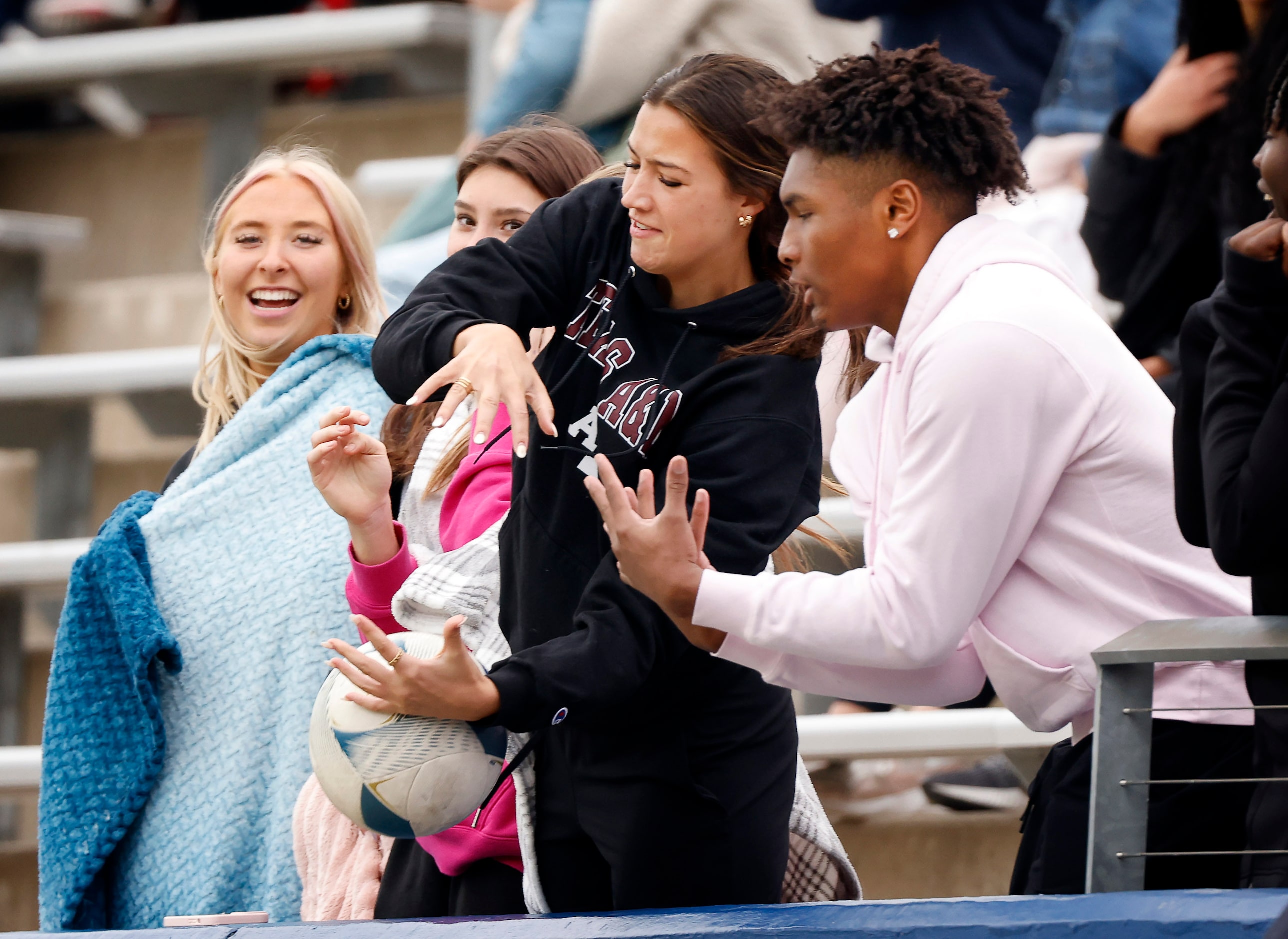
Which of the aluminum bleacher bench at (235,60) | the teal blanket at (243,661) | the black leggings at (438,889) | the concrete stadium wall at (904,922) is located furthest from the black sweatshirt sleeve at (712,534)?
the aluminum bleacher bench at (235,60)

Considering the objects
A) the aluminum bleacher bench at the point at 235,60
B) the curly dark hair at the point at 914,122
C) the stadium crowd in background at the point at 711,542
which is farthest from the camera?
the aluminum bleacher bench at the point at 235,60

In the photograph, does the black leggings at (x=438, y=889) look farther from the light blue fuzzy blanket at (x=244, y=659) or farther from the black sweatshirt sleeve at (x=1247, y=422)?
the black sweatshirt sleeve at (x=1247, y=422)

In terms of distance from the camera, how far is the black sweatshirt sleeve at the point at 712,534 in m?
1.87

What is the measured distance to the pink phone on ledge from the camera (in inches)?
82.4

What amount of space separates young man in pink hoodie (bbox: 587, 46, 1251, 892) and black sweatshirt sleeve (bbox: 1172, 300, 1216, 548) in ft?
0.11

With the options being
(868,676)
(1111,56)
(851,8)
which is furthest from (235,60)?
(868,676)

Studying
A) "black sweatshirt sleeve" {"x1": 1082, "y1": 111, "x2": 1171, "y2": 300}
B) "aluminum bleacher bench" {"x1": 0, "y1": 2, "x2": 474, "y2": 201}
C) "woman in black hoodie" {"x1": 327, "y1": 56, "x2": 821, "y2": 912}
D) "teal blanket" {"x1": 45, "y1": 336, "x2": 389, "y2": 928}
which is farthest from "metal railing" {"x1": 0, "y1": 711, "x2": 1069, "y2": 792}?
"aluminum bleacher bench" {"x1": 0, "y1": 2, "x2": 474, "y2": 201}

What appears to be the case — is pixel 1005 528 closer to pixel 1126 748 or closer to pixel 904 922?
pixel 1126 748

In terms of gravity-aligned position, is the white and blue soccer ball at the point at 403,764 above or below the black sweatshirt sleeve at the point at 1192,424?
below

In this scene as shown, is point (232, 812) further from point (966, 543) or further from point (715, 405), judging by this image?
point (966, 543)

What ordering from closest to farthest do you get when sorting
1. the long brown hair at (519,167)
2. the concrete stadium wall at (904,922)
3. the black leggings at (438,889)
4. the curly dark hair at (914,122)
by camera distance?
the concrete stadium wall at (904,922) < the curly dark hair at (914,122) < the black leggings at (438,889) < the long brown hair at (519,167)

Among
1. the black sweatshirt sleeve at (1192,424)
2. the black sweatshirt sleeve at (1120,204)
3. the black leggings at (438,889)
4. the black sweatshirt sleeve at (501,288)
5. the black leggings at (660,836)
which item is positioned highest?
the black sweatshirt sleeve at (1120,204)

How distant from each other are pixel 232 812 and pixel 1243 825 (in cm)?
143

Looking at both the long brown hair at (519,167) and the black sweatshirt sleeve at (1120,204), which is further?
the black sweatshirt sleeve at (1120,204)
